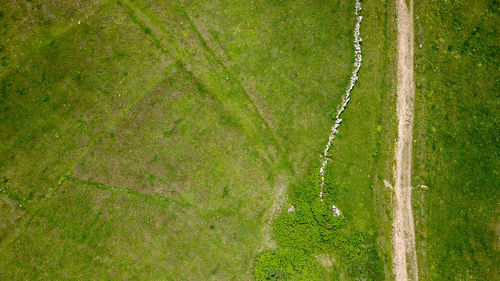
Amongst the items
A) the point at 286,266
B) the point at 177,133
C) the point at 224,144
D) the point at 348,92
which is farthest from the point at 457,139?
the point at 177,133

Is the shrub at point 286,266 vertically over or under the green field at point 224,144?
under

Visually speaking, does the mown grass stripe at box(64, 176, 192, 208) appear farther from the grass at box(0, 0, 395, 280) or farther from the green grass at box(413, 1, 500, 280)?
the green grass at box(413, 1, 500, 280)

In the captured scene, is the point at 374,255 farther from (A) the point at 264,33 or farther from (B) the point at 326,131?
(A) the point at 264,33

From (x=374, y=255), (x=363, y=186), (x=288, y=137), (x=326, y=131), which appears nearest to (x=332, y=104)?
(x=326, y=131)

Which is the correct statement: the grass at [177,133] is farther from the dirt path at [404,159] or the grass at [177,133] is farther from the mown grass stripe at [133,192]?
the dirt path at [404,159]

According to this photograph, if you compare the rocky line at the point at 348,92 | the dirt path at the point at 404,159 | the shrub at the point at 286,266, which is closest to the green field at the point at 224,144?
the shrub at the point at 286,266

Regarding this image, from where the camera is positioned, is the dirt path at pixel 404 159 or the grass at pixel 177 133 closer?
the grass at pixel 177 133

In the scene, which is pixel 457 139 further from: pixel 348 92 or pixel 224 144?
pixel 224 144
